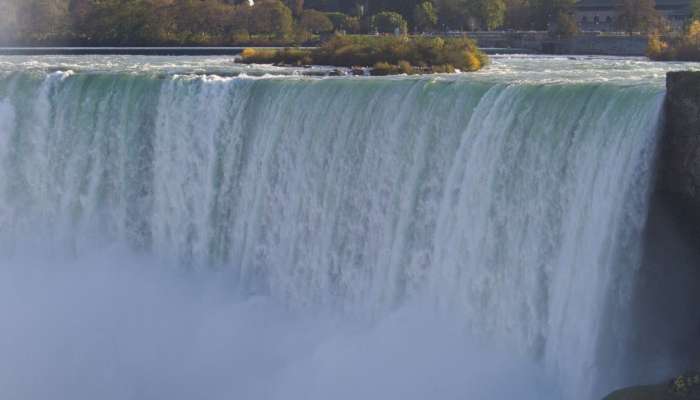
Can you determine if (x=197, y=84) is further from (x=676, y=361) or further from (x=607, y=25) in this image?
(x=607, y=25)

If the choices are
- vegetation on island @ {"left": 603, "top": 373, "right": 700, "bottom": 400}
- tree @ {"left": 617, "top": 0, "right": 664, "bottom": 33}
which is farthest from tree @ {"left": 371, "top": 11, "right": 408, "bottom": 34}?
vegetation on island @ {"left": 603, "top": 373, "right": 700, "bottom": 400}

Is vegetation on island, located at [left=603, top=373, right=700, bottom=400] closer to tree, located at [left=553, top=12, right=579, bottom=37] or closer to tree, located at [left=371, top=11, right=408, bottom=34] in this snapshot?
tree, located at [left=553, top=12, right=579, bottom=37]

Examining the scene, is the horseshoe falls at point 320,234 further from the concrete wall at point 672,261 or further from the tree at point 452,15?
the tree at point 452,15

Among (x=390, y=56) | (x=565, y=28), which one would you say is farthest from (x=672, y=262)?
(x=565, y=28)

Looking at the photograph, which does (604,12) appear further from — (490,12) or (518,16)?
(490,12)

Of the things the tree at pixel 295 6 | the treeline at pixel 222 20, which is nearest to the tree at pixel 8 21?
the treeline at pixel 222 20
